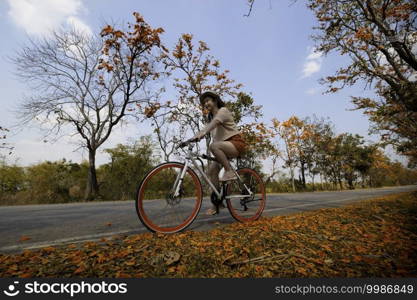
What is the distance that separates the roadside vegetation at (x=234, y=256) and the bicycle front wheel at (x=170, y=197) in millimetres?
243

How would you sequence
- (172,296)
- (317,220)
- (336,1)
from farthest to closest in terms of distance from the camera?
(336,1) → (317,220) → (172,296)

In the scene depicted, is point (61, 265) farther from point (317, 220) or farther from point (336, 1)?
point (336, 1)

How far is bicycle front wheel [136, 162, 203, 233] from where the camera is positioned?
2653 mm

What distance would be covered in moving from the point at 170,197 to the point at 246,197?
1.46 meters

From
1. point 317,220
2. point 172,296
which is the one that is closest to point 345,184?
point 317,220

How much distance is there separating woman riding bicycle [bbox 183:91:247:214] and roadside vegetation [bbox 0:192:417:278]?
101 centimetres

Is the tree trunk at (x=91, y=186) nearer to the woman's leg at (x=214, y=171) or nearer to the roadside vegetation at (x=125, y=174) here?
the roadside vegetation at (x=125, y=174)

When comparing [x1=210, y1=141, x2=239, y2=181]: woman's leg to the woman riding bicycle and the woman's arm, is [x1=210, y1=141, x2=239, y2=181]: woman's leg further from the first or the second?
the woman's arm

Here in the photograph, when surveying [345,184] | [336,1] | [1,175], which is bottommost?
[345,184]

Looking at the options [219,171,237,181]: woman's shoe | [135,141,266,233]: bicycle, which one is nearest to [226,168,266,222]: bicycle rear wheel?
[135,141,266,233]: bicycle

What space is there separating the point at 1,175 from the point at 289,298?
81.5ft

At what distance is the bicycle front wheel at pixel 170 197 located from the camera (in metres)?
2.65

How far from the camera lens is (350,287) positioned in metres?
1.47

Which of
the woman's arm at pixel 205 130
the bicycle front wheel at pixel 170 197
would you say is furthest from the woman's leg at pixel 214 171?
the woman's arm at pixel 205 130
